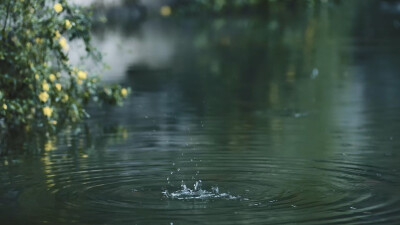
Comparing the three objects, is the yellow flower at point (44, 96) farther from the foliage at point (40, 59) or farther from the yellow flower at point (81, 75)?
the yellow flower at point (81, 75)

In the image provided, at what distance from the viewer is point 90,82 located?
13.7m

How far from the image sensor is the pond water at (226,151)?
28.6 feet

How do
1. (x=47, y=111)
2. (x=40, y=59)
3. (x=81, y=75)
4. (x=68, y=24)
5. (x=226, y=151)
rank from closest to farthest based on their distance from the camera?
(x=226, y=151), (x=68, y=24), (x=47, y=111), (x=81, y=75), (x=40, y=59)

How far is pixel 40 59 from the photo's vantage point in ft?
43.7

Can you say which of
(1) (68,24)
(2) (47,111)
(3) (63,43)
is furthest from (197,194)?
(3) (63,43)

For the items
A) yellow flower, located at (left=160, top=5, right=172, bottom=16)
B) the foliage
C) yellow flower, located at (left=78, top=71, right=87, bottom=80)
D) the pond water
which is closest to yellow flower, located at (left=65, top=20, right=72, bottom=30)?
the foliage

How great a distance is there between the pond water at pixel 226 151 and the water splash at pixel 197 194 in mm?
11

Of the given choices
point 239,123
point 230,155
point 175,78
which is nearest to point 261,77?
point 175,78

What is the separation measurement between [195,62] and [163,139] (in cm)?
1195

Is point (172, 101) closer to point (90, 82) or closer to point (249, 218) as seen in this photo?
point (90, 82)

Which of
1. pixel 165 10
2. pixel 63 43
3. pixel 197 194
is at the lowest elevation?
pixel 197 194

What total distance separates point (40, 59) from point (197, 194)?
177 inches

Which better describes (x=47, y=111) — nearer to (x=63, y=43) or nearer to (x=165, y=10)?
(x=63, y=43)

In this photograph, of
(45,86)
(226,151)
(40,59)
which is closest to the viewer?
(226,151)
